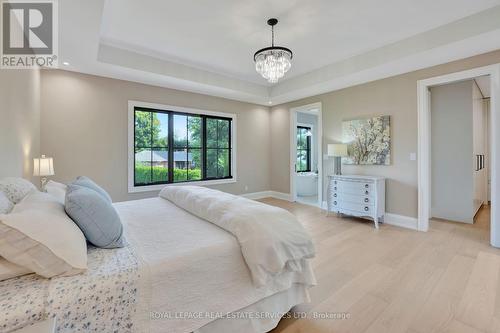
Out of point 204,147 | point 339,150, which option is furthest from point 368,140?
point 204,147

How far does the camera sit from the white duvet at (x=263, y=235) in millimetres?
1429

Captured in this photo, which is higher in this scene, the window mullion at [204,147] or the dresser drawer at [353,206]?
the window mullion at [204,147]

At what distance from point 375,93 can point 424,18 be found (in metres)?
1.46

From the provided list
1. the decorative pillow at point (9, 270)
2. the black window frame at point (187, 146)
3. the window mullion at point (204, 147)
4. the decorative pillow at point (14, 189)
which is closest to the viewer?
the decorative pillow at point (9, 270)

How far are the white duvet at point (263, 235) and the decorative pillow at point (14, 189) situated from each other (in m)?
1.30

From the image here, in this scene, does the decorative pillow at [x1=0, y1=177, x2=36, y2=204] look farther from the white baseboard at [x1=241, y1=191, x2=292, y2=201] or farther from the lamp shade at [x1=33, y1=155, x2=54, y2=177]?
the white baseboard at [x1=241, y1=191, x2=292, y2=201]

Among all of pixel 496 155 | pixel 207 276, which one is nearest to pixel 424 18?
pixel 496 155

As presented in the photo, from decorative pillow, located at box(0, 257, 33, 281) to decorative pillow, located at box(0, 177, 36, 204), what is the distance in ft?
2.66

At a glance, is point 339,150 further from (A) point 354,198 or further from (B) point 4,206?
(B) point 4,206

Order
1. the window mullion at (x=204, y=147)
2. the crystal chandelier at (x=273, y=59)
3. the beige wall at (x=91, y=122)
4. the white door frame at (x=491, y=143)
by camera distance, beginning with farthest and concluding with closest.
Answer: the window mullion at (x=204, y=147), the beige wall at (x=91, y=122), the white door frame at (x=491, y=143), the crystal chandelier at (x=273, y=59)

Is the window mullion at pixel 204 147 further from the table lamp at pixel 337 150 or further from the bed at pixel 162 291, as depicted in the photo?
the bed at pixel 162 291

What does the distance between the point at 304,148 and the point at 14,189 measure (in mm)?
7661

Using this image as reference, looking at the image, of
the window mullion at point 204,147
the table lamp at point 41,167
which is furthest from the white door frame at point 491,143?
the table lamp at point 41,167

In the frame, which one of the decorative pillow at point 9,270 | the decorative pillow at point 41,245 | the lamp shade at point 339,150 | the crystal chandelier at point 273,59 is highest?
the crystal chandelier at point 273,59
